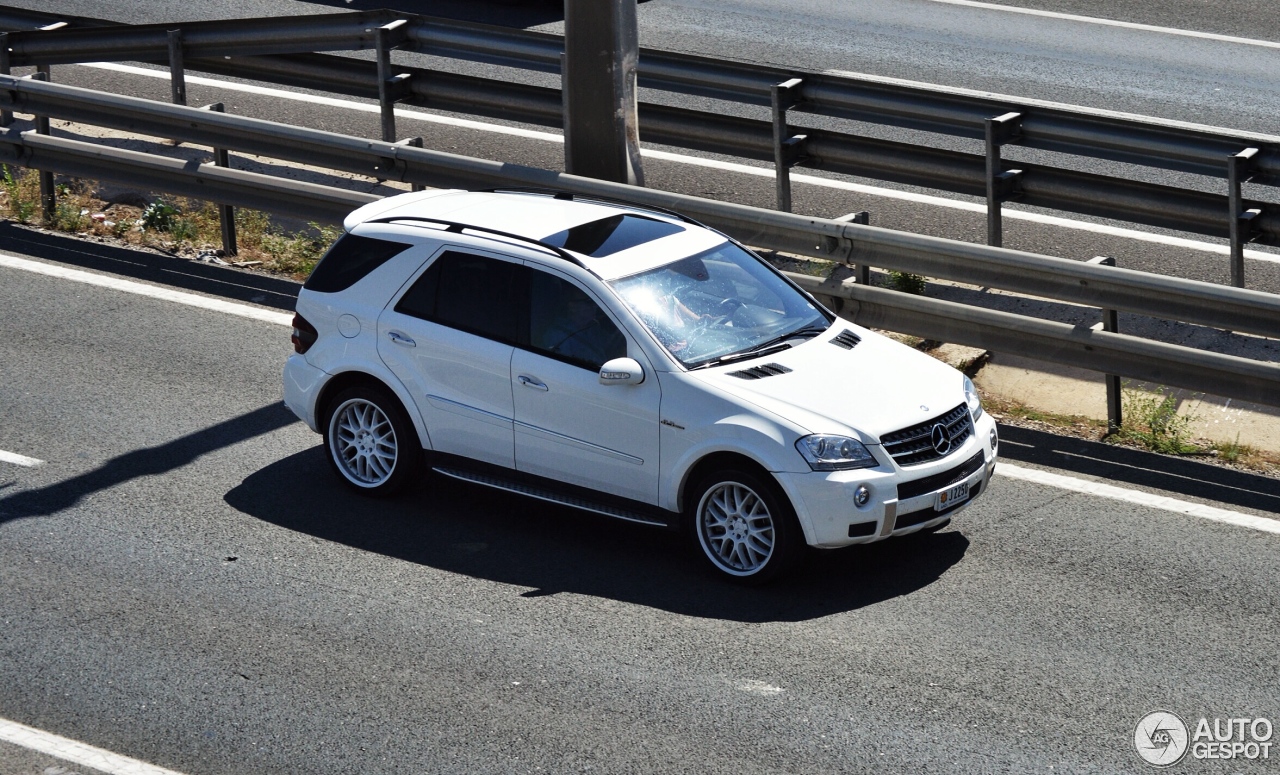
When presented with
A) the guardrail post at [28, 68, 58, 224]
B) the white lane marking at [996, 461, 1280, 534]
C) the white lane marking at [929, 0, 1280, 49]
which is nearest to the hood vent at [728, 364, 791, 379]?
the white lane marking at [996, 461, 1280, 534]

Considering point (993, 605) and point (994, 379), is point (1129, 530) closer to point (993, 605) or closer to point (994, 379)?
point (993, 605)

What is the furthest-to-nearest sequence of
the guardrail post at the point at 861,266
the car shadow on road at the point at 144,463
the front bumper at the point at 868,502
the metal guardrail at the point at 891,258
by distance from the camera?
1. the guardrail post at the point at 861,266
2. the metal guardrail at the point at 891,258
3. the car shadow on road at the point at 144,463
4. the front bumper at the point at 868,502

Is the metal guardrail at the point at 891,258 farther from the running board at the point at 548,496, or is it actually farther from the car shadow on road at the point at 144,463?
the running board at the point at 548,496

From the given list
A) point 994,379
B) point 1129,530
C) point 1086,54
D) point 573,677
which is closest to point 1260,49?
point 1086,54

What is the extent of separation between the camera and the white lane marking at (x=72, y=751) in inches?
244

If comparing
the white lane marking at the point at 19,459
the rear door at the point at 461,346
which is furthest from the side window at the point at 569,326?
the white lane marking at the point at 19,459

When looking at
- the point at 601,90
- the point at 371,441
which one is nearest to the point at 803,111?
the point at 601,90

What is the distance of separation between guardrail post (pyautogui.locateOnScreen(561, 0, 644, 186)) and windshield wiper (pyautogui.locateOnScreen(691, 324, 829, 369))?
333cm

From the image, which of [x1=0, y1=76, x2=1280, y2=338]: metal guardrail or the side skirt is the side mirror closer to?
the side skirt

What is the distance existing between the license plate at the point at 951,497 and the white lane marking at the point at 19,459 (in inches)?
205

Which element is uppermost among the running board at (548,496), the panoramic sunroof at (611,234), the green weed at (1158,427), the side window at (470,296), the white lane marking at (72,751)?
the panoramic sunroof at (611,234)

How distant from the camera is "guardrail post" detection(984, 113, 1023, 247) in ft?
36.2

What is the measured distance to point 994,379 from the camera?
10.9 m

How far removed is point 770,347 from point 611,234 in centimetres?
117
